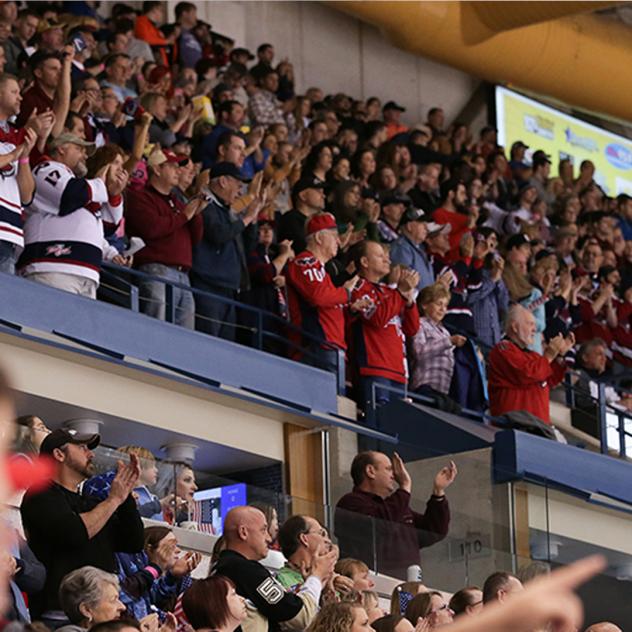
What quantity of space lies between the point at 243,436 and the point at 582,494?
7.94ft

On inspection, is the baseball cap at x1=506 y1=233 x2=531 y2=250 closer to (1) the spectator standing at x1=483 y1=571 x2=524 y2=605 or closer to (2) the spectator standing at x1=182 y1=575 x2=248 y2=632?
(1) the spectator standing at x1=483 y1=571 x2=524 y2=605

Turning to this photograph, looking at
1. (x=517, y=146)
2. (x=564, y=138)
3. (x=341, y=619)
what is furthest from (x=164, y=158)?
(x=564, y=138)

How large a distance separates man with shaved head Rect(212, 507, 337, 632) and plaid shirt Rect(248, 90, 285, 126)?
8537 mm

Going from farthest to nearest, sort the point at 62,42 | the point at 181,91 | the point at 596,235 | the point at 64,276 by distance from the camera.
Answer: the point at 596,235, the point at 181,91, the point at 62,42, the point at 64,276

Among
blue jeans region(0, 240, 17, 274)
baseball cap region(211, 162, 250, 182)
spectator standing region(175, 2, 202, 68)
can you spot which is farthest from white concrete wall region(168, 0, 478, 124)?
blue jeans region(0, 240, 17, 274)

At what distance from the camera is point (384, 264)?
9.48 meters

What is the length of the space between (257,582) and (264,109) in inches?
359

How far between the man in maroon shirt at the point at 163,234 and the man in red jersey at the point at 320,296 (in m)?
0.69

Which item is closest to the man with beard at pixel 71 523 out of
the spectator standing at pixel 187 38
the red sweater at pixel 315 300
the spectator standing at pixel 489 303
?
the red sweater at pixel 315 300

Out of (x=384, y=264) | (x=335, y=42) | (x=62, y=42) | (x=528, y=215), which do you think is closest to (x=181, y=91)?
(x=62, y=42)

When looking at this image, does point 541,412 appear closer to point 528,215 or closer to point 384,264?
point 384,264

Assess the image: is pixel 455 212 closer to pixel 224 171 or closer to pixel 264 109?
pixel 264 109

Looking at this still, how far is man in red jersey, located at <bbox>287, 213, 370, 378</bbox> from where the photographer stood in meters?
9.11

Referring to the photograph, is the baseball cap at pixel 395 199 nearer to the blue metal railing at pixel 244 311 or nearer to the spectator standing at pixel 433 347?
the spectator standing at pixel 433 347
